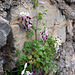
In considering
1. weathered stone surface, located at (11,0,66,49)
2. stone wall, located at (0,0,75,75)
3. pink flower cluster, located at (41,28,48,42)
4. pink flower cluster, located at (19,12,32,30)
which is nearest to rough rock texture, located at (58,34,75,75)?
stone wall, located at (0,0,75,75)

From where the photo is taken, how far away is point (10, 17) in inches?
71.2

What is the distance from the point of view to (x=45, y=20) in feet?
7.66

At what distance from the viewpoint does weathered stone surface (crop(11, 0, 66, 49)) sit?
1837 mm

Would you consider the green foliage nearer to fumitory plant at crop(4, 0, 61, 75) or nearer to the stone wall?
fumitory plant at crop(4, 0, 61, 75)

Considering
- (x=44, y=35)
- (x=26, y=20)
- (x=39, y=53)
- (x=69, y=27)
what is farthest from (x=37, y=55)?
(x=69, y=27)

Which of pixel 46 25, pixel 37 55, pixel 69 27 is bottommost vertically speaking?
pixel 37 55

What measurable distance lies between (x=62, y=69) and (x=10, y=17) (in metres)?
1.53

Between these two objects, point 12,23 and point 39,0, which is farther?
point 39,0

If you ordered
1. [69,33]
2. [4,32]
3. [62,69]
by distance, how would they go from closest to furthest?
1. [4,32]
2. [62,69]
3. [69,33]

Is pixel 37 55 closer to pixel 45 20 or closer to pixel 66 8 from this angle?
pixel 45 20

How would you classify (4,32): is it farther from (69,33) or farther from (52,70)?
(69,33)

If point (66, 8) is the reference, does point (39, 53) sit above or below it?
below

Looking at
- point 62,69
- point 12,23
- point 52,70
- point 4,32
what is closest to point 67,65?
point 62,69

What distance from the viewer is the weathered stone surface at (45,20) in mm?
1837
